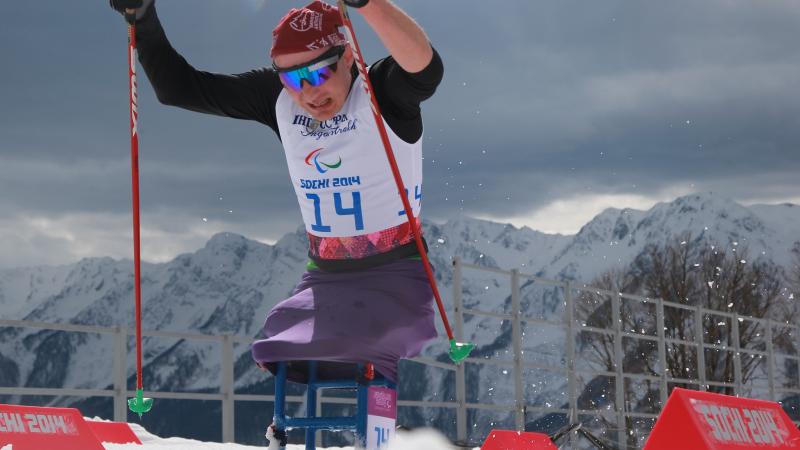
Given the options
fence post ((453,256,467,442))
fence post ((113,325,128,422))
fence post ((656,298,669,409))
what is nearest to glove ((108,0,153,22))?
fence post ((113,325,128,422))

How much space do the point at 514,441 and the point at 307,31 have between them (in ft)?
3.53

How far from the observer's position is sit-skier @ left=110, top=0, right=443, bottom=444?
2.31 m

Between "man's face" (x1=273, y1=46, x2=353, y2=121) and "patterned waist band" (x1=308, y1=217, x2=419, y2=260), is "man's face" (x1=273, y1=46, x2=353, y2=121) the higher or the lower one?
the higher one

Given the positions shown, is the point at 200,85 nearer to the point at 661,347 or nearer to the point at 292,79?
the point at 292,79

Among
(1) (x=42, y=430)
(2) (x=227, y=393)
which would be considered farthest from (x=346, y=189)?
(2) (x=227, y=393)

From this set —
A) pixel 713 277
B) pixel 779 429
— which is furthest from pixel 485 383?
pixel 779 429

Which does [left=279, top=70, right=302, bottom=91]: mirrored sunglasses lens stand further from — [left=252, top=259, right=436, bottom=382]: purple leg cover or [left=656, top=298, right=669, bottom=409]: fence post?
[left=656, top=298, right=669, bottom=409]: fence post

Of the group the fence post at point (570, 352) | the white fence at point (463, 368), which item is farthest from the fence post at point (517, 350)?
the fence post at point (570, 352)

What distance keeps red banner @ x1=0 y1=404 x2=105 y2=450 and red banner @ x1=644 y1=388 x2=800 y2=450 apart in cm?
121

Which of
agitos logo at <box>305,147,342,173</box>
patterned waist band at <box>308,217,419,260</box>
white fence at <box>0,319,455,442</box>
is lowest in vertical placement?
white fence at <box>0,319,455,442</box>

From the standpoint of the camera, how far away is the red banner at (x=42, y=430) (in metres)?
2.30

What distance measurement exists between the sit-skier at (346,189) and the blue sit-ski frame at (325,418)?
37 millimetres

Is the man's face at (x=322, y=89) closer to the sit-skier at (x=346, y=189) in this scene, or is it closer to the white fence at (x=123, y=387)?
the sit-skier at (x=346, y=189)

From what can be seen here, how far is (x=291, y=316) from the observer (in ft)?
7.92
